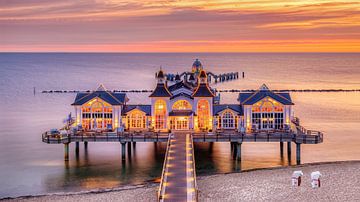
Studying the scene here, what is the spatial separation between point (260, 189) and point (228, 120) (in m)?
18.8

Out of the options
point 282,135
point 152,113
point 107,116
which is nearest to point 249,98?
point 282,135

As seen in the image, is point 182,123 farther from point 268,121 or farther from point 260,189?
point 260,189

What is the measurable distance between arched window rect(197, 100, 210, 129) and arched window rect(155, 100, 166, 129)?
3.41 m

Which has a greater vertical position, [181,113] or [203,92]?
[203,92]

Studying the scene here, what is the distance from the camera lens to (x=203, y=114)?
5828cm

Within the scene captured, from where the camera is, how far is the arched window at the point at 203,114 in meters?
58.1

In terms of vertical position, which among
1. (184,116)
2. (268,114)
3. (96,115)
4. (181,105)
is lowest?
(184,116)

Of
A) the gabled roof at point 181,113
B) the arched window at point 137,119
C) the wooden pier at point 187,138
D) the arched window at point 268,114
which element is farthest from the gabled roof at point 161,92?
the arched window at point 268,114

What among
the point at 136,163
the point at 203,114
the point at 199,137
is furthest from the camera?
the point at 203,114

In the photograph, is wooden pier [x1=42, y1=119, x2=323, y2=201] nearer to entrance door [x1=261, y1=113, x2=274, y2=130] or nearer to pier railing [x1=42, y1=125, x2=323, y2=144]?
pier railing [x1=42, y1=125, x2=323, y2=144]

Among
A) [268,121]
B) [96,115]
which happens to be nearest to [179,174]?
[268,121]

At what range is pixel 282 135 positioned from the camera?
179 feet

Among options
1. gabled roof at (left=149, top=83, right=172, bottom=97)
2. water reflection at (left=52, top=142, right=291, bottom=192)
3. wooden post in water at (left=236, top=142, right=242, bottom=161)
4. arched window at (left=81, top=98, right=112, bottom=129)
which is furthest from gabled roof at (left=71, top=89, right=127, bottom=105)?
wooden post in water at (left=236, top=142, right=242, bottom=161)

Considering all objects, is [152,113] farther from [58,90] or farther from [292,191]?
[58,90]
